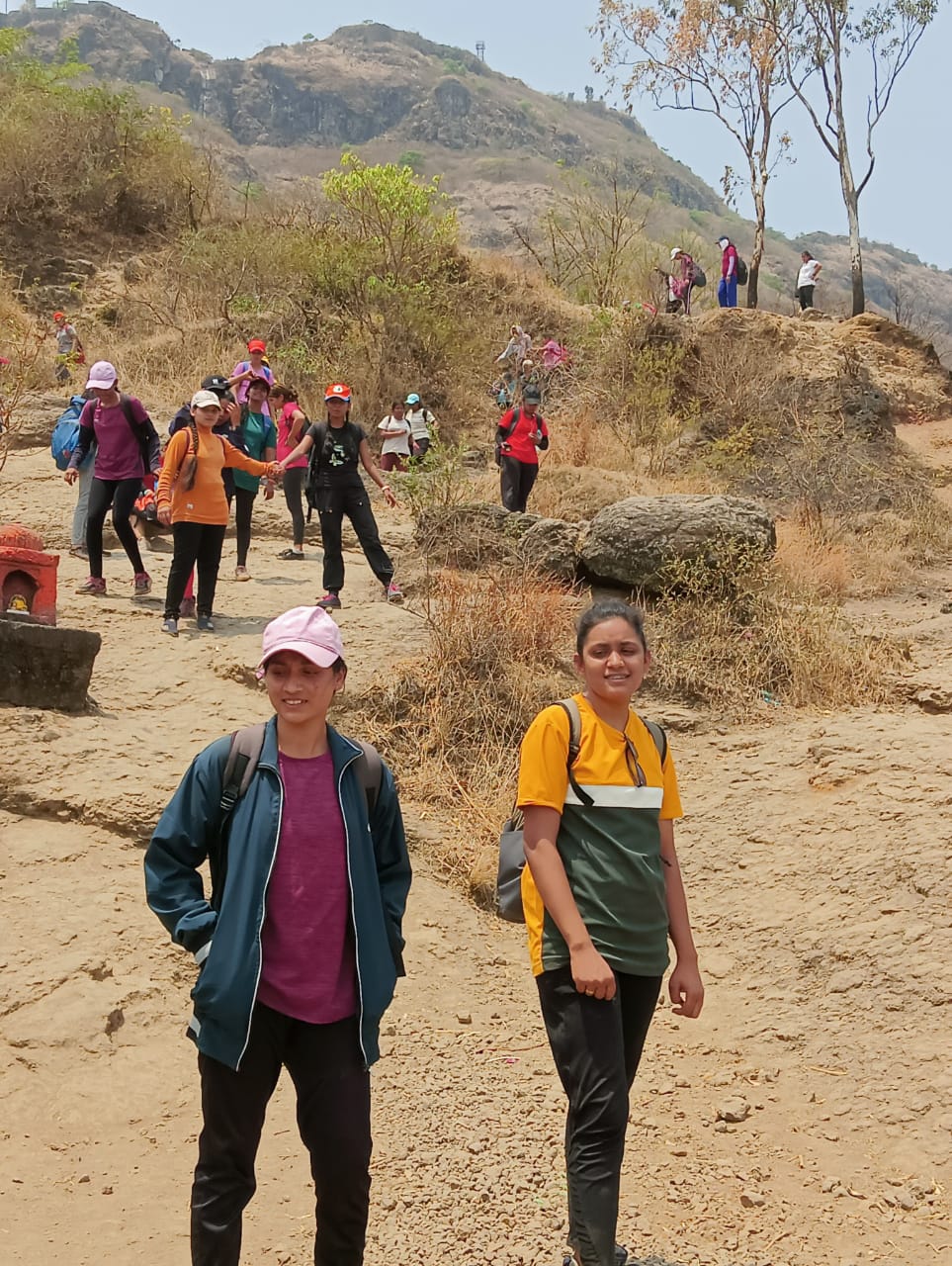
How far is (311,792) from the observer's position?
2.39m

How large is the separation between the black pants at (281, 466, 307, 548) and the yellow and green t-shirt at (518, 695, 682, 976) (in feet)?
25.7

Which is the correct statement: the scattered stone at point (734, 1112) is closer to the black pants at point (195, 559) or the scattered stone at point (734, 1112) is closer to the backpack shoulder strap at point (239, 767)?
the backpack shoulder strap at point (239, 767)

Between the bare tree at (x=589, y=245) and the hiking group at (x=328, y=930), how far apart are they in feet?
63.7

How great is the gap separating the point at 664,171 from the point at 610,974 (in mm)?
119134

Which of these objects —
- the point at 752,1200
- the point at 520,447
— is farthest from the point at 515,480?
the point at 752,1200

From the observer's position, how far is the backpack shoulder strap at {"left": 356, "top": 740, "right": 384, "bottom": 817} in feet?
8.07

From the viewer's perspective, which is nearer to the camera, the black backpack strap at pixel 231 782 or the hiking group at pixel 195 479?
the black backpack strap at pixel 231 782

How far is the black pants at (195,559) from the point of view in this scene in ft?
23.8

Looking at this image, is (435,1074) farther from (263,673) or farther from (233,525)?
(233,525)

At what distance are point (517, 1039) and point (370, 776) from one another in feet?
7.97

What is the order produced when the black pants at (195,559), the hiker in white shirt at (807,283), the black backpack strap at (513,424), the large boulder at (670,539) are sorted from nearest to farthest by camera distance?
the black pants at (195,559) → the large boulder at (670,539) → the black backpack strap at (513,424) → the hiker in white shirt at (807,283)

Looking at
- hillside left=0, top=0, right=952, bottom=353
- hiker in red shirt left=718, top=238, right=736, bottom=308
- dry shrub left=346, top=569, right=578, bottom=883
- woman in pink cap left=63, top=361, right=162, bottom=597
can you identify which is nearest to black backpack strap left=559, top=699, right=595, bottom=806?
dry shrub left=346, top=569, right=578, bottom=883

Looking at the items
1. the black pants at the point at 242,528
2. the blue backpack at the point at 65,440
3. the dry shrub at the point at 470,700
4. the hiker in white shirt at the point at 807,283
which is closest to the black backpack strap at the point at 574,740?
the dry shrub at the point at 470,700

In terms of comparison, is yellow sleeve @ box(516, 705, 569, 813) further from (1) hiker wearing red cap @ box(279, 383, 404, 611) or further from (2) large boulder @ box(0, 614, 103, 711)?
(1) hiker wearing red cap @ box(279, 383, 404, 611)
